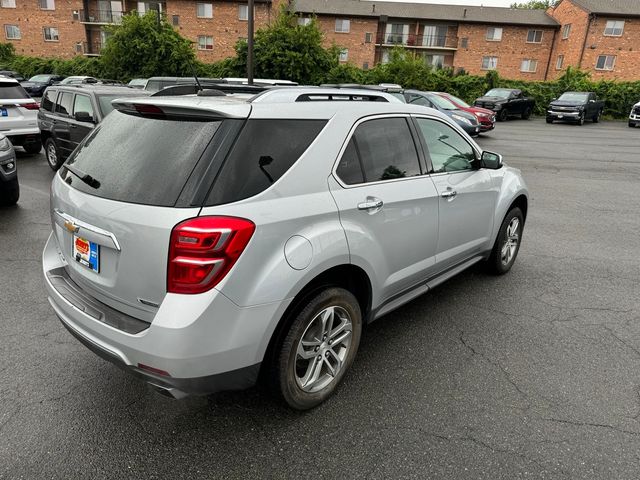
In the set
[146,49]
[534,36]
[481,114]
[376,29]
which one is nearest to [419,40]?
[376,29]

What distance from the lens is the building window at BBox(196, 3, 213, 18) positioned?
42188 millimetres

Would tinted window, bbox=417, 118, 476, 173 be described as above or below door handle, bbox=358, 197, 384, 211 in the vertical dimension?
above

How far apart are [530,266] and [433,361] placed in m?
2.47

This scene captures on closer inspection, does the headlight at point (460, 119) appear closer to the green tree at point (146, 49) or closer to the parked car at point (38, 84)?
the green tree at point (146, 49)

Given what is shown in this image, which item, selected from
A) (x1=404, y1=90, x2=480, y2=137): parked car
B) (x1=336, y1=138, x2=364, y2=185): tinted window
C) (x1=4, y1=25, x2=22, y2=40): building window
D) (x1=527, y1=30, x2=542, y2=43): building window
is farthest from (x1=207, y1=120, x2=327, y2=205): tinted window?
(x1=4, y1=25, x2=22, y2=40): building window

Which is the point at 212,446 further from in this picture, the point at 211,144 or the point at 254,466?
the point at 211,144

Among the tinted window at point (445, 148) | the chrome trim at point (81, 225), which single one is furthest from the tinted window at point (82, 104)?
the tinted window at point (445, 148)

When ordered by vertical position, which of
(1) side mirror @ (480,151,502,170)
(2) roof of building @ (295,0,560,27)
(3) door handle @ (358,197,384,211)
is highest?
(2) roof of building @ (295,0,560,27)

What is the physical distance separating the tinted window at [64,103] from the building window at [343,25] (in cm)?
4065

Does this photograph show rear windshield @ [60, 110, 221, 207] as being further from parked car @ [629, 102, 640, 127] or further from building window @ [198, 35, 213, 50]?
building window @ [198, 35, 213, 50]

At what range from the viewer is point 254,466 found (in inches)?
90.6

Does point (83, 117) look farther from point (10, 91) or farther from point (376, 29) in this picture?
point (376, 29)

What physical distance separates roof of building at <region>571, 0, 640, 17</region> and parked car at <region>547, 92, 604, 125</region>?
1870 centimetres

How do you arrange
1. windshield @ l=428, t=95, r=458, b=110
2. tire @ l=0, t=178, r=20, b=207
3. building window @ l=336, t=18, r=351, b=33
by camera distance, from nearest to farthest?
tire @ l=0, t=178, r=20, b=207 < windshield @ l=428, t=95, r=458, b=110 < building window @ l=336, t=18, r=351, b=33
